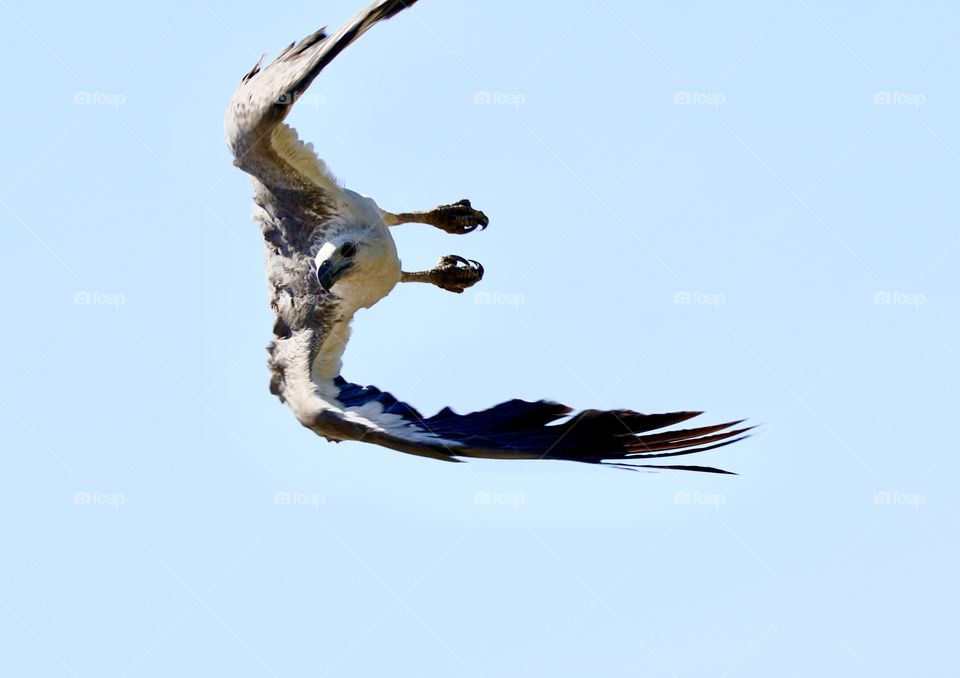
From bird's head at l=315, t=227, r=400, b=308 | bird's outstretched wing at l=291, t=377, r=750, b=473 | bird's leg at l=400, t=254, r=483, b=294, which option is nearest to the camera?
bird's outstretched wing at l=291, t=377, r=750, b=473

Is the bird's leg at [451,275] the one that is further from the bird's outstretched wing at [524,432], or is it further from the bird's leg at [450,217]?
the bird's outstretched wing at [524,432]

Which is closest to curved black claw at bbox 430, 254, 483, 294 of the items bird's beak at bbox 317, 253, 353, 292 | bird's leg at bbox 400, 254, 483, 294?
bird's leg at bbox 400, 254, 483, 294

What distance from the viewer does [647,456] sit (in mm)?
12484

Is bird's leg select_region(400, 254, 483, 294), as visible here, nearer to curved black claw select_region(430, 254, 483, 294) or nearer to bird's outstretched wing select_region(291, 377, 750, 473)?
curved black claw select_region(430, 254, 483, 294)

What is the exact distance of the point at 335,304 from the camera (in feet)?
47.5

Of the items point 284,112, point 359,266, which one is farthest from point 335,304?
point 284,112

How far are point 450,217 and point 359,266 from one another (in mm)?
2084

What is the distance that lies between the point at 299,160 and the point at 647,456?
12.3 feet

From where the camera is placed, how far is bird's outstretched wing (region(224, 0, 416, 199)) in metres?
13.0

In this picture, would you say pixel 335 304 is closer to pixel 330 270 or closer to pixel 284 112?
pixel 330 270

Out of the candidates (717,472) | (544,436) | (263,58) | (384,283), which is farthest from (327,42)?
(717,472)

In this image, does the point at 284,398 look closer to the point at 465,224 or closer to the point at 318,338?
the point at 318,338

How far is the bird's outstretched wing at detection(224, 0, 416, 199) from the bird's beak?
0.76 metres

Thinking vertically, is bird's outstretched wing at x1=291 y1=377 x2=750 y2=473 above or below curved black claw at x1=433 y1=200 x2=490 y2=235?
below
